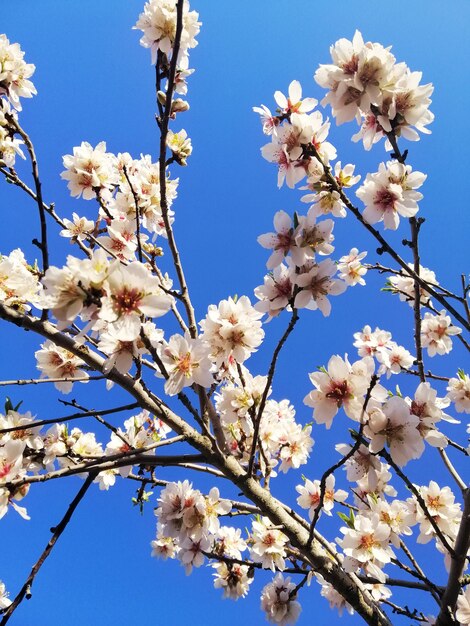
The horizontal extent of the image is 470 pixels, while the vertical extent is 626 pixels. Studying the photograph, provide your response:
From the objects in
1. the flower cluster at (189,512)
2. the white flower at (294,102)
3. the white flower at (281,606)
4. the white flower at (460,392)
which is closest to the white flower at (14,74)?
the white flower at (294,102)

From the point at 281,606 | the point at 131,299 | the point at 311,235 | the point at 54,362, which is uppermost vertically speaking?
the point at 54,362

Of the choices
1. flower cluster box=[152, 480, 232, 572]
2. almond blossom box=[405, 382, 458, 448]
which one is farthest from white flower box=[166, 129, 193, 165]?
flower cluster box=[152, 480, 232, 572]

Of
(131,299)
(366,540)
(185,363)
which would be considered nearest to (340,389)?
(185,363)

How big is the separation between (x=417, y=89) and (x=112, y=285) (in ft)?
6.80

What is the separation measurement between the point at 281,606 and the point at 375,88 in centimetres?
408

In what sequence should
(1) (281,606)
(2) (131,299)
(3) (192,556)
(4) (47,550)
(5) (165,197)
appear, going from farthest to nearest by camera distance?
1. (1) (281,606)
2. (3) (192,556)
3. (5) (165,197)
4. (4) (47,550)
5. (2) (131,299)

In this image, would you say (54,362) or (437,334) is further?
(437,334)

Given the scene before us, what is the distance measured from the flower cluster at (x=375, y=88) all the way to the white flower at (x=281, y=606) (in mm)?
3744

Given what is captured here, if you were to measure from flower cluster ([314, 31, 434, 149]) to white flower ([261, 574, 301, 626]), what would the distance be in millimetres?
3744

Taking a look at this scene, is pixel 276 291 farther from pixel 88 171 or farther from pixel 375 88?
pixel 88 171

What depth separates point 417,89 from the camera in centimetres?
245

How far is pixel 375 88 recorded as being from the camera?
2.45 m

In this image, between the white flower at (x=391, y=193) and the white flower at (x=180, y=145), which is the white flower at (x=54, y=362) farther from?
the white flower at (x=391, y=193)

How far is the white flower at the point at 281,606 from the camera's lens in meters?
3.72
